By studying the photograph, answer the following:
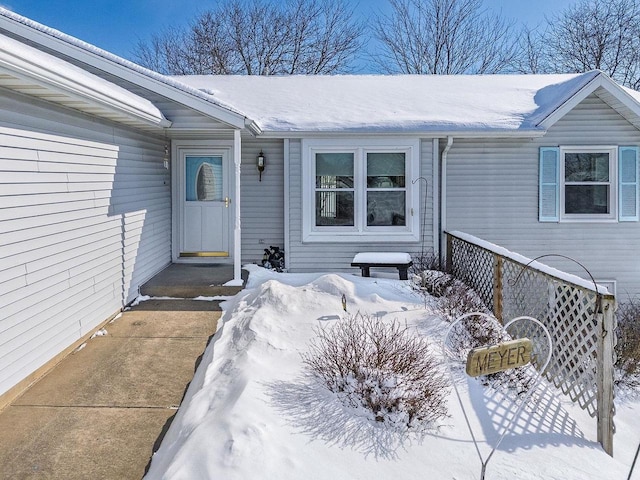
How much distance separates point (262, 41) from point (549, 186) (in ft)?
65.9

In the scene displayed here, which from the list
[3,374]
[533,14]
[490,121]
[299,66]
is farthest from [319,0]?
[3,374]

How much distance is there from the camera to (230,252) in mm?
9609

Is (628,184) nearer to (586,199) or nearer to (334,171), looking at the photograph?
(586,199)

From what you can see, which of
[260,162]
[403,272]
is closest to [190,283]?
[260,162]

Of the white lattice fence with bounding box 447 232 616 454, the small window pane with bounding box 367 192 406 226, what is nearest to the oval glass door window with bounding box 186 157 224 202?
the small window pane with bounding box 367 192 406 226

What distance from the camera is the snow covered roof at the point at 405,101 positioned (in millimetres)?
8398

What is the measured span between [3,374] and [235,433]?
216 cm

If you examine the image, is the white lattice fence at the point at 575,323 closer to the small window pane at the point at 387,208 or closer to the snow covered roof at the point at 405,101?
the small window pane at the point at 387,208

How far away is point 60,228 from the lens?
5.09m

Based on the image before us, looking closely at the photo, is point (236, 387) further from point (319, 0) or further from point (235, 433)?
point (319, 0)

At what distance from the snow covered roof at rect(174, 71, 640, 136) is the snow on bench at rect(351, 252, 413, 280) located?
2.04 m

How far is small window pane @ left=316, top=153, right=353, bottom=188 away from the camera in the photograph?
339 inches

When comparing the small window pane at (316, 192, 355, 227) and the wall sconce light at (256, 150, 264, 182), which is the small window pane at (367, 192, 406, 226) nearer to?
the small window pane at (316, 192, 355, 227)

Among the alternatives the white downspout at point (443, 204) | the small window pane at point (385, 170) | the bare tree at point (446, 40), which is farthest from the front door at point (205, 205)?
the bare tree at point (446, 40)
